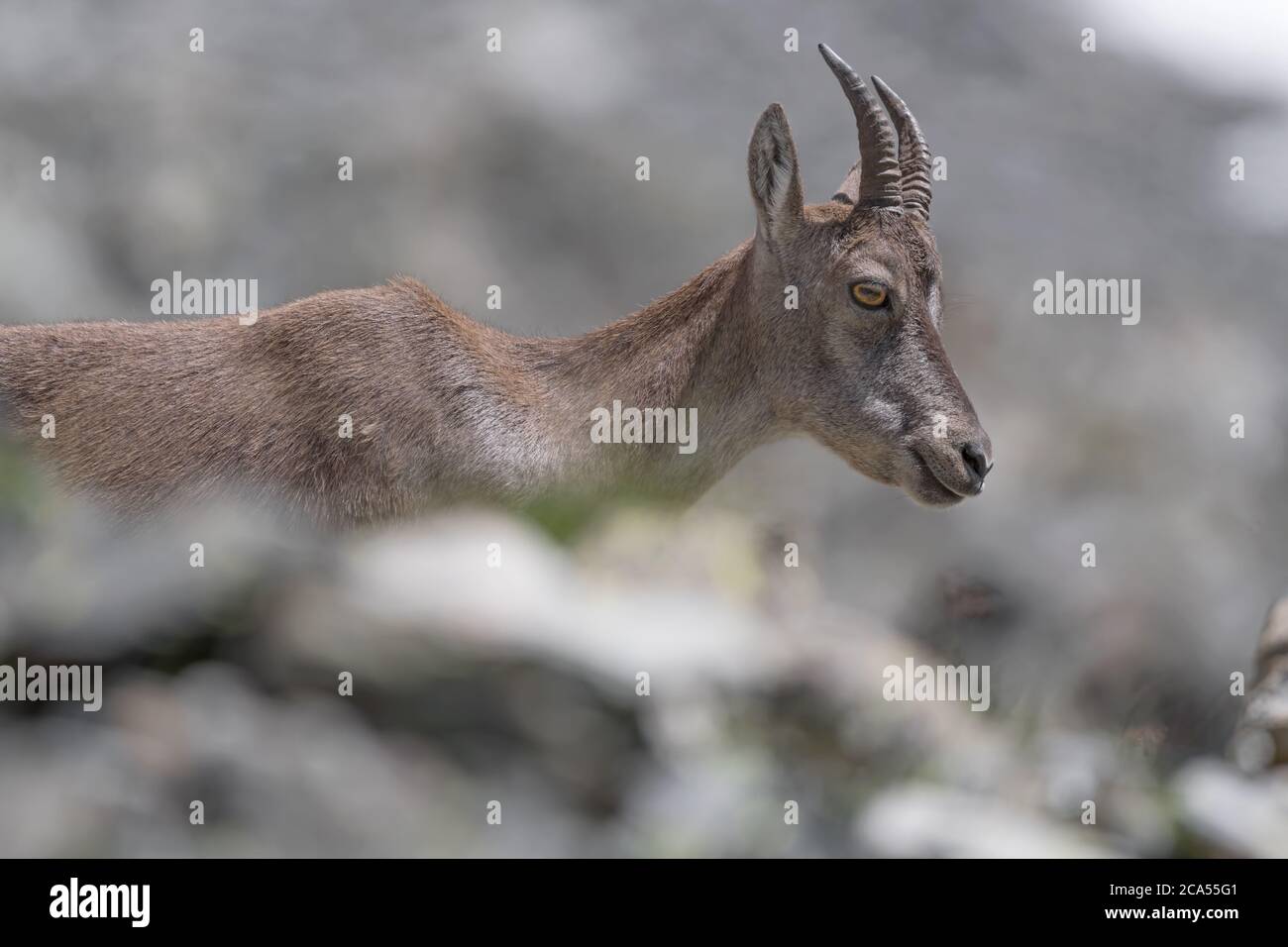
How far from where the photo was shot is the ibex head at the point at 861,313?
8.45 meters

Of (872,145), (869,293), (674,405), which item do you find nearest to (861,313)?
(869,293)

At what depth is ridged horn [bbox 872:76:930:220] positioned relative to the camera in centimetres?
890

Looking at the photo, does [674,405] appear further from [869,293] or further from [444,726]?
[444,726]

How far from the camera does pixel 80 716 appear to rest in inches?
213

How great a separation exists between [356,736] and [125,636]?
98cm

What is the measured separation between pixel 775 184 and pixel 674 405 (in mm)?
1477

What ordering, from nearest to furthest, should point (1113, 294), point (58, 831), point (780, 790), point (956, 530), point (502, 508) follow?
point (58, 831) < point (780, 790) < point (502, 508) < point (956, 530) < point (1113, 294)

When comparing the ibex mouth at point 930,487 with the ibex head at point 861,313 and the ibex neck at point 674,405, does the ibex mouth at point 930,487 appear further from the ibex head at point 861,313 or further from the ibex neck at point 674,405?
the ibex neck at point 674,405

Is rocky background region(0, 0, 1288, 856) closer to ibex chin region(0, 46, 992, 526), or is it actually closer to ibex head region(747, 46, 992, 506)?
ibex chin region(0, 46, 992, 526)

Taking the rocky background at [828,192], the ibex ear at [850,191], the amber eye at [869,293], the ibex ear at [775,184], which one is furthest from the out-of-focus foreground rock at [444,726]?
the ibex ear at [850,191]

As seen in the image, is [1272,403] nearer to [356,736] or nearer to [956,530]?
[956,530]

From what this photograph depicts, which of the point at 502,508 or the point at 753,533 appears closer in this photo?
the point at 502,508

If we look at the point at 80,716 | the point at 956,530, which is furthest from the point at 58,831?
the point at 956,530
